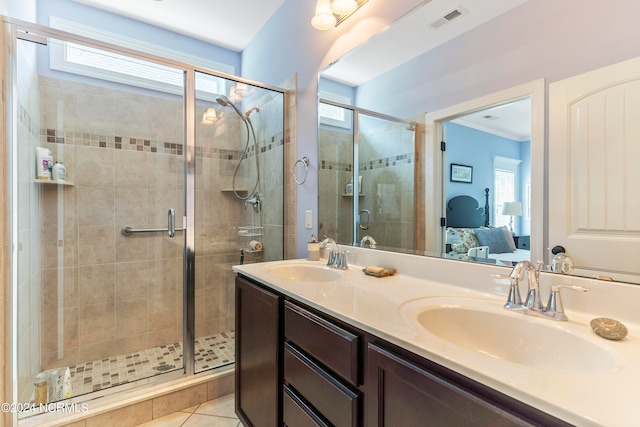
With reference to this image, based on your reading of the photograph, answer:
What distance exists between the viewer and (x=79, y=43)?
1.72m

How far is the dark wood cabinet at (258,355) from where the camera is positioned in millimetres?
1196

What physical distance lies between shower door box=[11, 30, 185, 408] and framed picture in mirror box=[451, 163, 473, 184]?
175 cm

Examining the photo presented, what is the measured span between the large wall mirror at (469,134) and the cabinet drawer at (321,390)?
664 mm

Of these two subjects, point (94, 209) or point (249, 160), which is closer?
point (94, 209)

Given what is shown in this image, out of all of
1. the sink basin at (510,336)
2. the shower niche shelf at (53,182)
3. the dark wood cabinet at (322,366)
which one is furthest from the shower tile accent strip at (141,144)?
the sink basin at (510,336)

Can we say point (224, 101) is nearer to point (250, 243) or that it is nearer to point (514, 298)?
point (250, 243)

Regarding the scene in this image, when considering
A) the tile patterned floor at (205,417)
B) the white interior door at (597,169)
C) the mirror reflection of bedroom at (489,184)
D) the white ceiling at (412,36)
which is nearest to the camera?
the white interior door at (597,169)

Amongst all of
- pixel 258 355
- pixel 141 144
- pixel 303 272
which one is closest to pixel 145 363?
pixel 258 355

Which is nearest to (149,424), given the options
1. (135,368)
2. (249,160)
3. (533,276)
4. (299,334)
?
(135,368)

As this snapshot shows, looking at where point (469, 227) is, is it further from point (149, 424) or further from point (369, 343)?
point (149, 424)

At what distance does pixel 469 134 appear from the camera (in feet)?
3.87

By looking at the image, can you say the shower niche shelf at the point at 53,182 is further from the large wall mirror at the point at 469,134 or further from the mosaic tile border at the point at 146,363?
the large wall mirror at the point at 469,134

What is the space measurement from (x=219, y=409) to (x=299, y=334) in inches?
46.7

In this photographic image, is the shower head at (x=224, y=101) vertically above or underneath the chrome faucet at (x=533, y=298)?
above
